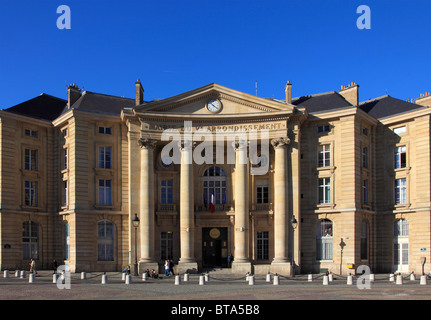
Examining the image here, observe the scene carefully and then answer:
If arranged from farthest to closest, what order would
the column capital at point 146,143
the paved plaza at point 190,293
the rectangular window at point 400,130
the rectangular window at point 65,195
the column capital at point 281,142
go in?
the rectangular window at point 65,195 → the rectangular window at point 400,130 → the column capital at point 146,143 → the column capital at point 281,142 → the paved plaza at point 190,293

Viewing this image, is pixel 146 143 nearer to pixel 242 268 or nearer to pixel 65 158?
pixel 65 158

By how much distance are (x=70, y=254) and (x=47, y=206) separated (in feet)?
20.1

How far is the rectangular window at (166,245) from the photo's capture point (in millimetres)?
53875

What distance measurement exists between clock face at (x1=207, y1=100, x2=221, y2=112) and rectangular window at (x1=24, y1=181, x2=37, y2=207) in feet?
60.0

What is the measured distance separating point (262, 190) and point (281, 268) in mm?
8079

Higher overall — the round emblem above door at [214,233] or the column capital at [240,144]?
the column capital at [240,144]

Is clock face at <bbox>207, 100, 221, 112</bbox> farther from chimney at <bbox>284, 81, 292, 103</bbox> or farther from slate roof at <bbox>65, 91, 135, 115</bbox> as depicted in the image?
slate roof at <bbox>65, 91, 135, 115</bbox>

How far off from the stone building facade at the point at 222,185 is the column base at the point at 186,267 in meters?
0.12

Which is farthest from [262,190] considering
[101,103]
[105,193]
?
[101,103]

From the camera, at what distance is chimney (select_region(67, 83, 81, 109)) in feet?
185

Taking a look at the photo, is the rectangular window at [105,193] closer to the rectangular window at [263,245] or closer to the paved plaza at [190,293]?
the paved plaza at [190,293]

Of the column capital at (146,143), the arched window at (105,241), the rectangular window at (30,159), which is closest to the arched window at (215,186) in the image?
the column capital at (146,143)

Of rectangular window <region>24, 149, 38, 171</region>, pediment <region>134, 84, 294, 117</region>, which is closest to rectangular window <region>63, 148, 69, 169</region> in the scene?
rectangular window <region>24, 149, 38, 171</region>
